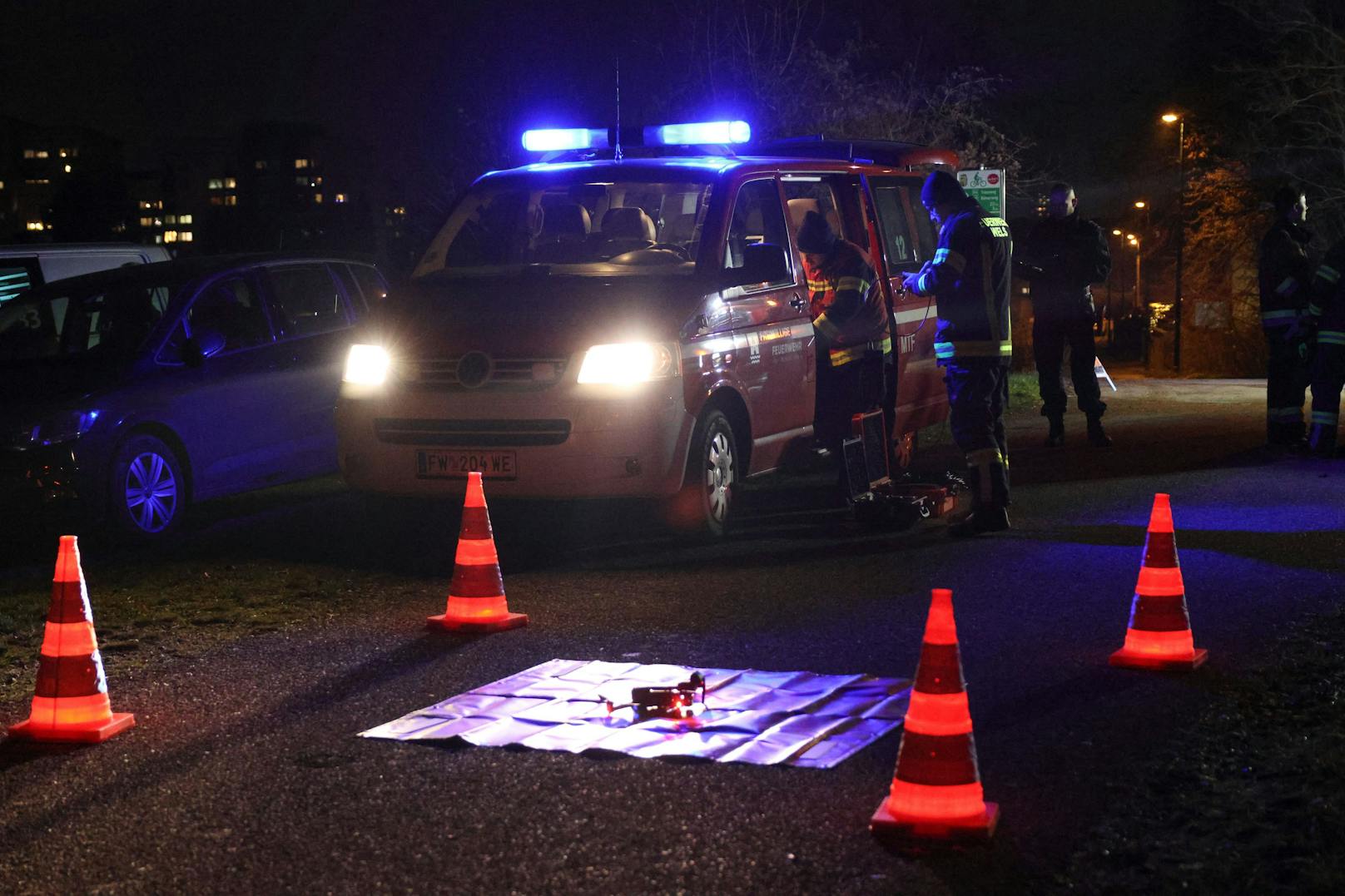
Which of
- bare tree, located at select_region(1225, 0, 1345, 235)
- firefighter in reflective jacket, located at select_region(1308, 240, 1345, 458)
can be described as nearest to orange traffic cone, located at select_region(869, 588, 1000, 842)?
firefighter in reflective jacket, located at select_region(1308, 240, 1345, 458)

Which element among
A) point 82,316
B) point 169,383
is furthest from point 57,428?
point 82,316

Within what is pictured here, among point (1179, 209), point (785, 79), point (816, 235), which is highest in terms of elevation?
point (785, 79)

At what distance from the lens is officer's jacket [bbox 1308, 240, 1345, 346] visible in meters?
12.3

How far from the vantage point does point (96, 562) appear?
9.45 m

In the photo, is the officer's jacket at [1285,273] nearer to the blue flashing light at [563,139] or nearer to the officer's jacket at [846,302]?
the officer's jacket at [846,302]

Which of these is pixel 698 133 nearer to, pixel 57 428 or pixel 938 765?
pixel 57 428

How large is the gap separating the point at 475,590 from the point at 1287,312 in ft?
26.8

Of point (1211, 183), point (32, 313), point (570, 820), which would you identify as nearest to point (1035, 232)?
point (32, 313)

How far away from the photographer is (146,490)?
33.2ft

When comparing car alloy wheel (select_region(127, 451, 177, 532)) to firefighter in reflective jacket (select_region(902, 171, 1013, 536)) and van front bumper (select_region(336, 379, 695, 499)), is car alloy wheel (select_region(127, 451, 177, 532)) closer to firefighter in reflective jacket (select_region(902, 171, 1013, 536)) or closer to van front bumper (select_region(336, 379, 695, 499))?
van front bumper (select_region(336, 379, 695, 499))

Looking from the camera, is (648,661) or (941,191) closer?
(648,661)

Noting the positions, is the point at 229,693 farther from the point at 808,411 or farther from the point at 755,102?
the point at 755,102

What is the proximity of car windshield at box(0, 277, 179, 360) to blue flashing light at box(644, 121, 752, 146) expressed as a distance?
3.31 meters

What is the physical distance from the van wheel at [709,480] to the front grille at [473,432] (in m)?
0.75
